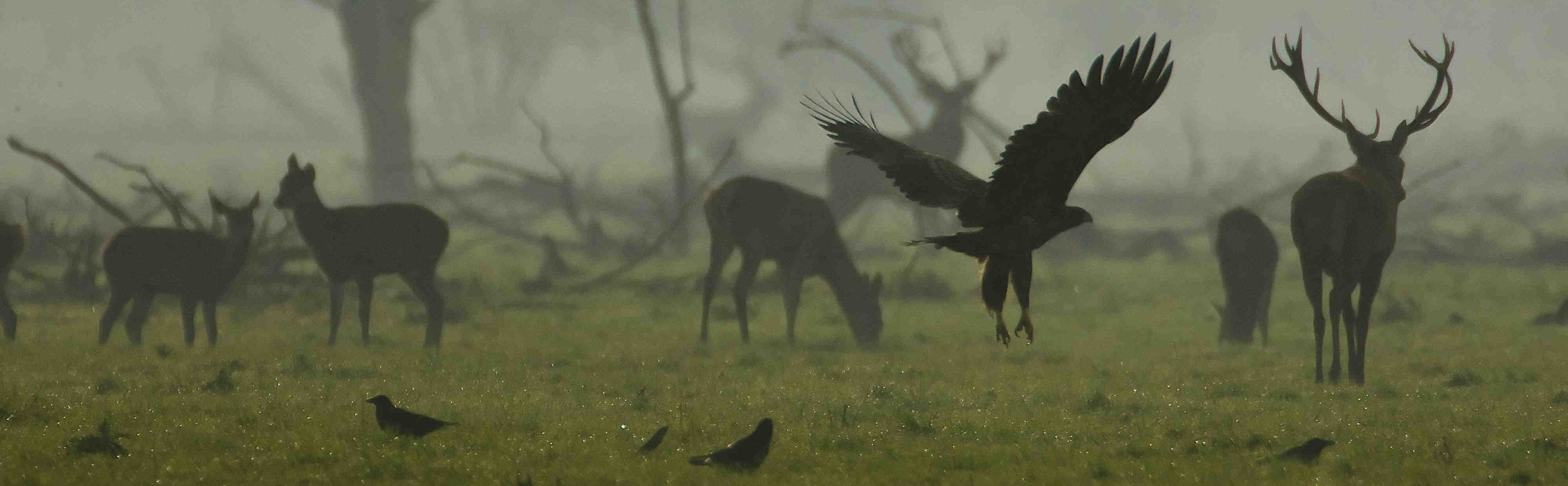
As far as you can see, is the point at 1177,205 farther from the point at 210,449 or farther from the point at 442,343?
the point at 210,449

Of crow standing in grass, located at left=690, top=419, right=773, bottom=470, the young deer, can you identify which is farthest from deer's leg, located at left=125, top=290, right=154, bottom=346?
crow standing in grass, located at left=690, top=419, right=773, bottom=470

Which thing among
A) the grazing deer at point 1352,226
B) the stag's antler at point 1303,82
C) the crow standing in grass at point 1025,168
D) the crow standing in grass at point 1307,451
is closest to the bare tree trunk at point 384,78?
the stag's antler at point 1303,82

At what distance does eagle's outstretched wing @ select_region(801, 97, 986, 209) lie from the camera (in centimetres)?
935

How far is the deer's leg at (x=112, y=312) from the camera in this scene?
588 inches

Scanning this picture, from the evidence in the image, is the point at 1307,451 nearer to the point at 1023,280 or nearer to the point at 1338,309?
the point at 1023,280

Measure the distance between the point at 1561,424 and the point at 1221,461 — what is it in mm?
2781

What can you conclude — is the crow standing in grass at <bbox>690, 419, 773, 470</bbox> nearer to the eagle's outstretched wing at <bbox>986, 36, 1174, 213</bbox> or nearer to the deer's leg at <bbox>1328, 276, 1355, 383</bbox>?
the eagle's outstretched wing at <bbox>986, 36, 1174, 213</bbox>

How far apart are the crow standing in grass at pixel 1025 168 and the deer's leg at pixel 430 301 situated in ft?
23.3

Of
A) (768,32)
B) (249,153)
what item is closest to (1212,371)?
(249,153)

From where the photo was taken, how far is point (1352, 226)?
38.5 feet

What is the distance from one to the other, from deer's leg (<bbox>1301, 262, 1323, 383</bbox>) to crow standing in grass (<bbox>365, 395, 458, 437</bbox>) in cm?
727

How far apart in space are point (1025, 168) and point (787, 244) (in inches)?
374

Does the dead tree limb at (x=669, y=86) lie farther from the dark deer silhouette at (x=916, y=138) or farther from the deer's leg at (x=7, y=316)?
the deer's leg at (x=7, y=316)

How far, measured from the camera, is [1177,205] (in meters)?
42.9
